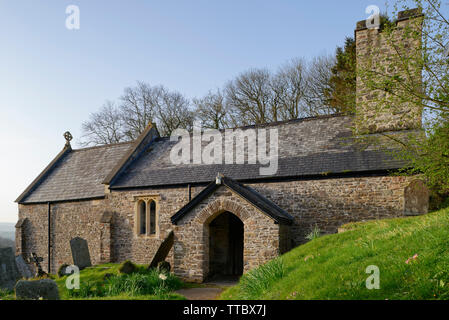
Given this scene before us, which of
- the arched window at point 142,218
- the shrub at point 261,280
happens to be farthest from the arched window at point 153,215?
the shrub at point 261,280

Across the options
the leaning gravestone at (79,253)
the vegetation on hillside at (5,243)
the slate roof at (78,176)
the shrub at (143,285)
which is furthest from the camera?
the slate roof at (78,176)

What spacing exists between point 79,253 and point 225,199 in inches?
283

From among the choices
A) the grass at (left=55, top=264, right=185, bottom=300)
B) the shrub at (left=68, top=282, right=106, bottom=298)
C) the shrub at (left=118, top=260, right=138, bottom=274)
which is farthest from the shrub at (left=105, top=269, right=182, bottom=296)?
the shrub at (left=118, top=260, right=138, bottom=274)

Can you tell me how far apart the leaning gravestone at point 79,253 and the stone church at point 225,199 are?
8.00ft

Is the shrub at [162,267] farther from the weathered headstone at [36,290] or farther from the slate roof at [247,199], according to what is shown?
the weathered headstone at [36,290]

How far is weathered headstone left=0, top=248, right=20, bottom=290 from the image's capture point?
10500mm

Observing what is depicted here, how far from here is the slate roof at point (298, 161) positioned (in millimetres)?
14305

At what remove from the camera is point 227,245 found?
52.8 feet

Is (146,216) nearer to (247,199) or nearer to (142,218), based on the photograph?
(142,218)

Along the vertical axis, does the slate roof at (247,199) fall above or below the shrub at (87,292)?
above

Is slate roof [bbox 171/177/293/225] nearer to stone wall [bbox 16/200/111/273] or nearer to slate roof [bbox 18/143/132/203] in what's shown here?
stone wall [bbox 16/200/111/273]

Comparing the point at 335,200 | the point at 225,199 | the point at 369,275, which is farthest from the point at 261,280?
the point at 335,200

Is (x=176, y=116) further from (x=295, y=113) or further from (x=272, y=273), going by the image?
(x=272, y=273)

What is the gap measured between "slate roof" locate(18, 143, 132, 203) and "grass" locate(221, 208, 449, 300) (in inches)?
548
